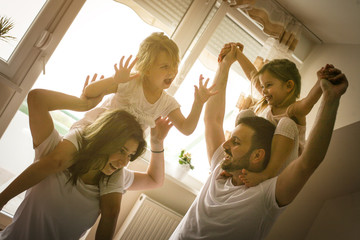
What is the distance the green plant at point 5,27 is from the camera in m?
1.82

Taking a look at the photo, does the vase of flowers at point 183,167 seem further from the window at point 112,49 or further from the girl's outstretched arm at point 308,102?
the girl's outstretched arm at point 308,102

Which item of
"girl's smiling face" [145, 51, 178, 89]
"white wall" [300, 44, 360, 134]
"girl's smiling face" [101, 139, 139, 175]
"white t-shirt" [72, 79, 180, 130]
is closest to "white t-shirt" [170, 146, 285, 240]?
"girl's smiling face" [101, 139, 139, 175]

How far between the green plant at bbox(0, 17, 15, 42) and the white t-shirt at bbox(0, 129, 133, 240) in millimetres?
976

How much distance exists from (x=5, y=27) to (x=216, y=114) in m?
1.44

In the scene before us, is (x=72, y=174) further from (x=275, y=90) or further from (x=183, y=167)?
(x=183, y=167)

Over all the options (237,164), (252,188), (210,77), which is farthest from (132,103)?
(210,77)

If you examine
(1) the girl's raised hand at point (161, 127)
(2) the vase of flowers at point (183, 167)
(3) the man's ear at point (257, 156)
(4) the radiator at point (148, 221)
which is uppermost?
(3) the man's ear at point (257, 156)

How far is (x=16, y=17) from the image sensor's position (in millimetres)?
1991

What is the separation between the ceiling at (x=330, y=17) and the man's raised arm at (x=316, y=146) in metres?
1.26

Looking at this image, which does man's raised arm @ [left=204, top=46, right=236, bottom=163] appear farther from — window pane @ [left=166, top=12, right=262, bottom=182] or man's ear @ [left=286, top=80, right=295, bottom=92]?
window pane @ [left=166, top=12, right=262, bottom=182]

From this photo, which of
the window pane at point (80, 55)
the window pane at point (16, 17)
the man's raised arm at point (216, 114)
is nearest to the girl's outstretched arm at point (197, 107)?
the man's raised arm at point (216, 114)

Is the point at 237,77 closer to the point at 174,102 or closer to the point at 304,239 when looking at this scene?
the point at 174,102

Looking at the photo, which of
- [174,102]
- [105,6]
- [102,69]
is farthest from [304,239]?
[105,6]

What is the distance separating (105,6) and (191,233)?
70.8 inches
